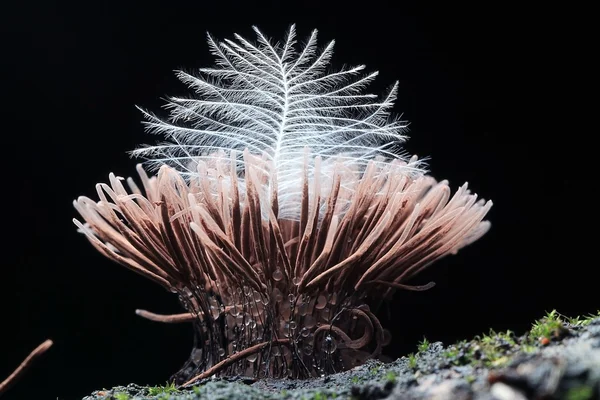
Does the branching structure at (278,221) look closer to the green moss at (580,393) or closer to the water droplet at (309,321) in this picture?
the water droplet at (309,321)

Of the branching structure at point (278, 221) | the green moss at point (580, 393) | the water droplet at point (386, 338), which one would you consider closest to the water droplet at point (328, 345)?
the branching structure at point (278, 221)

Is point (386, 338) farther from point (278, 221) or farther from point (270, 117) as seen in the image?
point (270, 117)

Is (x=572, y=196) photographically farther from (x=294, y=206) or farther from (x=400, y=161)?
(x=294, y=206)

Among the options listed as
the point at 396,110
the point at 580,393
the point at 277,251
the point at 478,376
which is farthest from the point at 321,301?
the point at 396,110

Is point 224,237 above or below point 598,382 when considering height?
above

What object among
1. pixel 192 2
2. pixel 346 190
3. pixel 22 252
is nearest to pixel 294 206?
pixel 346 190

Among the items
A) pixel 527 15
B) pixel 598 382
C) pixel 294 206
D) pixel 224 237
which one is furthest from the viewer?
pixel 527 15

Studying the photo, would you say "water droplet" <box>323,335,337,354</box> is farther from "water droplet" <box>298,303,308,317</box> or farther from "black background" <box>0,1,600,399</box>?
"black background" <box>0,1,600,399</box>
